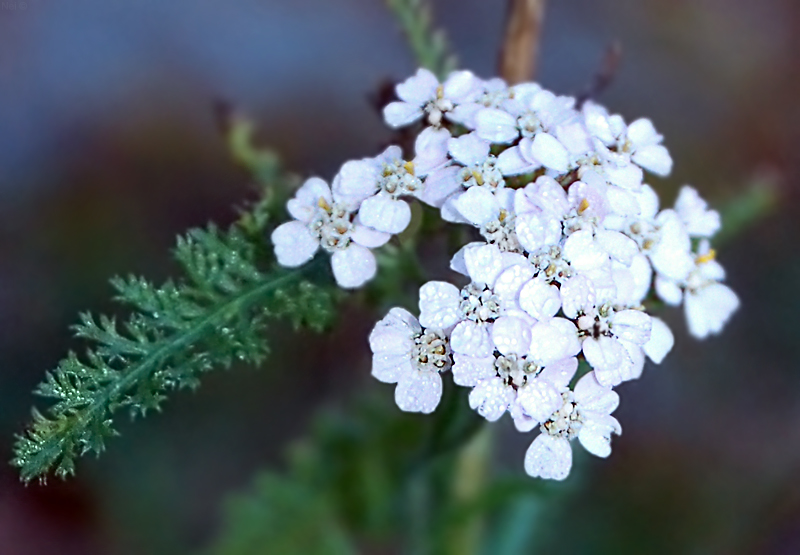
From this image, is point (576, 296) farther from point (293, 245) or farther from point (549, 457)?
point (293, 245)

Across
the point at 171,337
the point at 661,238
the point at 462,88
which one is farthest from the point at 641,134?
the point at 171,337

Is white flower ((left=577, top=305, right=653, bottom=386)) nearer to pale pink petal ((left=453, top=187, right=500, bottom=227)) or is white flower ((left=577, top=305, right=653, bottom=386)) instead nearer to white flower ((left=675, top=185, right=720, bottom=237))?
pale pink petal ((left=453, top=187, right=500, bottom=227))

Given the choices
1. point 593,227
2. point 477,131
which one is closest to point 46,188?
point 477,131

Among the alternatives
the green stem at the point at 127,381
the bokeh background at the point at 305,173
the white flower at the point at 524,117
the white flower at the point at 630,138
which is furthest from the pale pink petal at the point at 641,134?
the bokeh background at the point at 305,173

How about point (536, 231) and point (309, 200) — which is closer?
point (536, 231)

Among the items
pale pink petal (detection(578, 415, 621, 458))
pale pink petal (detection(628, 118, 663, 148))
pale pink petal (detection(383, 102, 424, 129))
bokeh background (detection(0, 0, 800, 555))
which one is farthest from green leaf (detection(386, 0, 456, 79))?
bokeh background (detection(0, 0, 800, 555))
